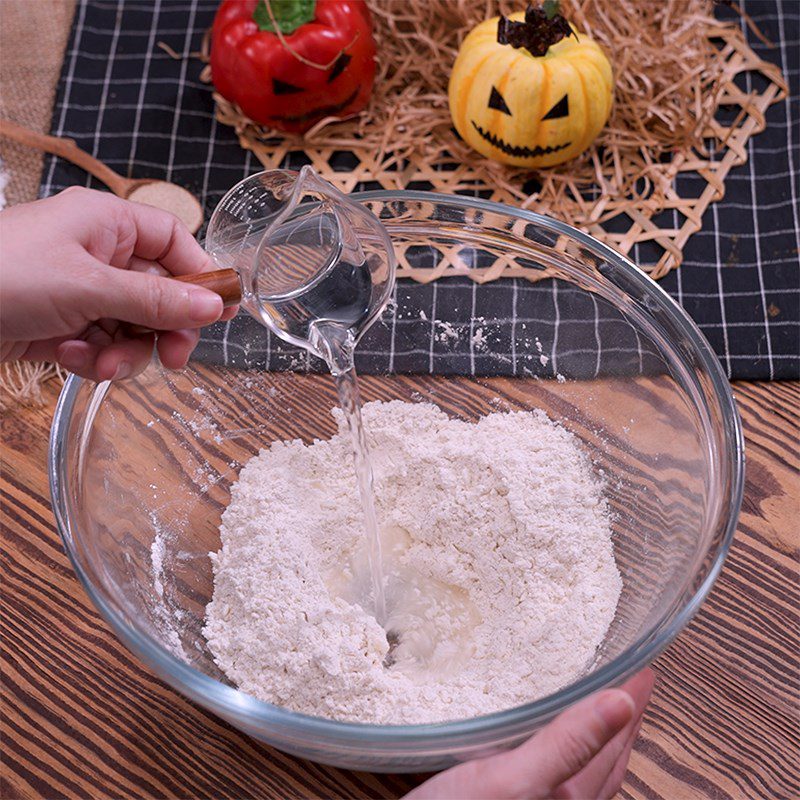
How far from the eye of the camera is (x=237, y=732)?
120 centimetres

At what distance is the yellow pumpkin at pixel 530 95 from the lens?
1.56 meters

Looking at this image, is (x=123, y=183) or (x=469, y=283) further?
(x=123, y=183)

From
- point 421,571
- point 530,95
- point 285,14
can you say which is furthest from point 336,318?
point 285,14

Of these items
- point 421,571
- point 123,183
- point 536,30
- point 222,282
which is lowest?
point 421,571

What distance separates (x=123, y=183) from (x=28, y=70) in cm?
37

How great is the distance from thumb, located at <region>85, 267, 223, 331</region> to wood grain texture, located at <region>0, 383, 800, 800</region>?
1.47 feet

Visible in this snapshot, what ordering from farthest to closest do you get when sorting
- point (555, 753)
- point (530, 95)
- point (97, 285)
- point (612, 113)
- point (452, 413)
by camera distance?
1. point (612, 113)
2. point (530, 95)
3. point (452, 413)
4. point (97, 285)
5. point (555, 753)

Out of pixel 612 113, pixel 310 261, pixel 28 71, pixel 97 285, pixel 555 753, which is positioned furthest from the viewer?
pixel 28 71

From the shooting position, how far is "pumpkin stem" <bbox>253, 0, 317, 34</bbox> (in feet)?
5.43

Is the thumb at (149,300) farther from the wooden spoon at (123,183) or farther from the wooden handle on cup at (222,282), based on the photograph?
the wooden spoon at (123,183)

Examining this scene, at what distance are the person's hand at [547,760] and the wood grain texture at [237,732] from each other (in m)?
0.21

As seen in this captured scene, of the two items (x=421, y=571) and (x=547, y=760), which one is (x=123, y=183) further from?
(x=547, y=760)

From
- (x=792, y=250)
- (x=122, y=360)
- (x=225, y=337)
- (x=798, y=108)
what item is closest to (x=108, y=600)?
(x=122, y=360)

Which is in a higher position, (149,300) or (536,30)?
(536,30)
